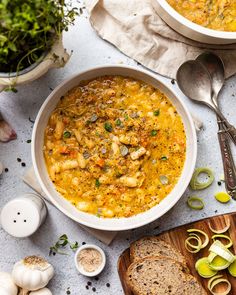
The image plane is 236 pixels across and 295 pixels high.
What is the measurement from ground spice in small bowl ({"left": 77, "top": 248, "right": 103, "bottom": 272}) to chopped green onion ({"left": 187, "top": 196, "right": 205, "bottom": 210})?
63 centimetres

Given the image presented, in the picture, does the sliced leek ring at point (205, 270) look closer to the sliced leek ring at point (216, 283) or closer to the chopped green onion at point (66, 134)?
the sliced leek ring at point (216, 283)

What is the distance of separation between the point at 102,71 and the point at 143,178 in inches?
26.1

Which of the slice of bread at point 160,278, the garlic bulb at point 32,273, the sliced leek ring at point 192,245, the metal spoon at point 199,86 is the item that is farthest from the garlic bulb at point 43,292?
the metal spoon at point 199,86

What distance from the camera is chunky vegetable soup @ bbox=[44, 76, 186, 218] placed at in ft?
10.7

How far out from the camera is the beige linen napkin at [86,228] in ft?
11.2

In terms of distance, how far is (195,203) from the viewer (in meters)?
3.48

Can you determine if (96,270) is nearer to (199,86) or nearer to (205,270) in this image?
(205,270)

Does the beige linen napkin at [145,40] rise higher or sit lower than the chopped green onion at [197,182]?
higher

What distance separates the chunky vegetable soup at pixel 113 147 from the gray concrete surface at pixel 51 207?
0.75ft

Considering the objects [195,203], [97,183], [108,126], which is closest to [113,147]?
[108,126]

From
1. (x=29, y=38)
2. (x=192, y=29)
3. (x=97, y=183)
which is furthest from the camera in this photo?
(x=97, y=183)

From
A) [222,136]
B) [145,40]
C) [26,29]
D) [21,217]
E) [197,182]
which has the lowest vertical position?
[21,217]

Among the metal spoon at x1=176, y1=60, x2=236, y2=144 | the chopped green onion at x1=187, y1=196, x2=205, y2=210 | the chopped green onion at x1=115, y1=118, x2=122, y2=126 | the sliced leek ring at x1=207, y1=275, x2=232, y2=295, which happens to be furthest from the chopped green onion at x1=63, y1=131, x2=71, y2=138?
the sliced leek ring at x1=207, y1=275, x2=232, y2=295

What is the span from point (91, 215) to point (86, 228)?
17 centimetres
